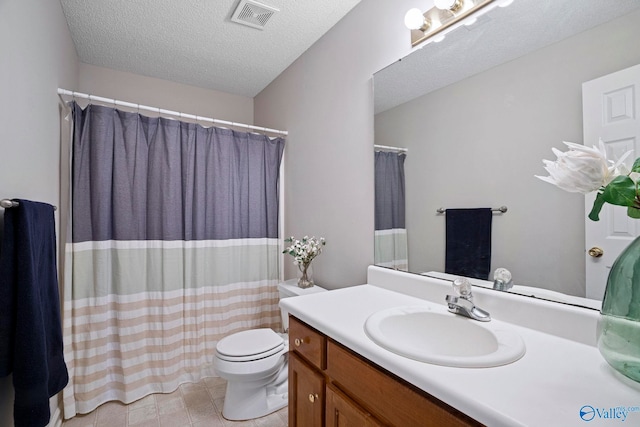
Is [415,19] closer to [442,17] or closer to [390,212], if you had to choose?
[442,17]

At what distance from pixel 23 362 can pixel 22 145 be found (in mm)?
815

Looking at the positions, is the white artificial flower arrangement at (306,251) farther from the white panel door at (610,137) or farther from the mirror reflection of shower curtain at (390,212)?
the white panel door at (610,137)

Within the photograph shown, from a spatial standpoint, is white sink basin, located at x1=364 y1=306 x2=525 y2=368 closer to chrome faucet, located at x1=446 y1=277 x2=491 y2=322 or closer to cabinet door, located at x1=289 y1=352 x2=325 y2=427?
chrome faucet, located at x1=446 y1=277 x2=491 y2=322

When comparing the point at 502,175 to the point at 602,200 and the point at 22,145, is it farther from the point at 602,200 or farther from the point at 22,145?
the point at 22,145

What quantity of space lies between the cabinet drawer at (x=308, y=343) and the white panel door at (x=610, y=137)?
2.85ft

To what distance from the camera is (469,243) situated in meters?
1.26

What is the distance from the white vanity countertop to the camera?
579mm

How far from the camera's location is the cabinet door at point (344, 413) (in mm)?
896

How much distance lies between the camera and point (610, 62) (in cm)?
90

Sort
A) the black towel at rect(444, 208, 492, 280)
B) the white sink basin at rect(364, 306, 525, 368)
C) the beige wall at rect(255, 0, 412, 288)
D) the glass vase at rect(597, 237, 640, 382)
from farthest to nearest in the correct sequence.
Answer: the beige wall at rect(255, 0, 412, 288) → the black towel at rect(444, 208, 492, 280) → the white sink basin at rect(364, 306, 525, 368) → the glass vase at rect(597, 237, 640, 382)

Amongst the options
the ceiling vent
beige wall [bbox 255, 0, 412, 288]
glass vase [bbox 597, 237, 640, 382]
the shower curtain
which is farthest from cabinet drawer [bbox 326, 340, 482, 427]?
the ceiling vent

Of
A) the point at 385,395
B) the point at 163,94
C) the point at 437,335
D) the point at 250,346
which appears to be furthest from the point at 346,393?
the point at 163,94

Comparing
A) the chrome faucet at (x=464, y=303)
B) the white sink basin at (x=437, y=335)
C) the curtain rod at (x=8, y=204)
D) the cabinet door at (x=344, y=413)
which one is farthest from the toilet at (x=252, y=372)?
the curtain rod at (x=8, y=204)

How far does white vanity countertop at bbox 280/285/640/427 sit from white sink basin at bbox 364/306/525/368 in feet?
0.09
